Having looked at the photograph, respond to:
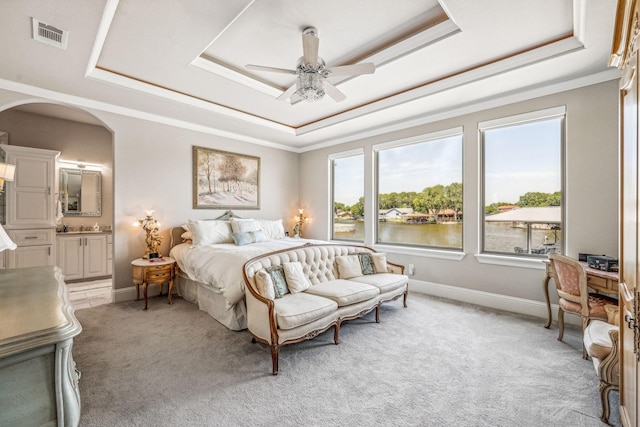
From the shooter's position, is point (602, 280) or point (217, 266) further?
point (217, 266)

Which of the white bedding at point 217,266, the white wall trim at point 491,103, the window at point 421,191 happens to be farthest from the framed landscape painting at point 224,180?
the window at point 421,191

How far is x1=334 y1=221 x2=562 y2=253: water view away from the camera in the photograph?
380cm

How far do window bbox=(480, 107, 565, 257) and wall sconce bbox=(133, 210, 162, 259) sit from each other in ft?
16.0

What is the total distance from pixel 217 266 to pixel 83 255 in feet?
11.7

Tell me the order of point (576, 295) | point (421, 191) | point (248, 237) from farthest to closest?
point (421, 191), point (248, 237), point (576, 295)

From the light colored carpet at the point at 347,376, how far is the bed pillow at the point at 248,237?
1.35 m

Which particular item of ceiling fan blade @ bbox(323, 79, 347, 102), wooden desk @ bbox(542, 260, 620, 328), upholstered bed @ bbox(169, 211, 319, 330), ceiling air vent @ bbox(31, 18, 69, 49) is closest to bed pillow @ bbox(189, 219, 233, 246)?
upholstered bed @ bbox(169, 211, 319, 330)

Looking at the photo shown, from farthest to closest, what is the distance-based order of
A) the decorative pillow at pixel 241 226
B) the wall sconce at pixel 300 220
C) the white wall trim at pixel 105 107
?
the wall sconce at pixel 300 220, the decorative pillow at pixel 241 226, the white wall trim at pixel 105 107

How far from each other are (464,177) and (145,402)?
446cm

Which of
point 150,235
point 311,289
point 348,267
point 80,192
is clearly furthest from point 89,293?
point 348,267

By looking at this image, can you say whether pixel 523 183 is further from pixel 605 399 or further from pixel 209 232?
pixel 209 232

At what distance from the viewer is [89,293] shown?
4652 mm

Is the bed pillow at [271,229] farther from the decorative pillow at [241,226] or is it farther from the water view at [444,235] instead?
the water view at [444,235]

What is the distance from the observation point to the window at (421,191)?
4547 mm
